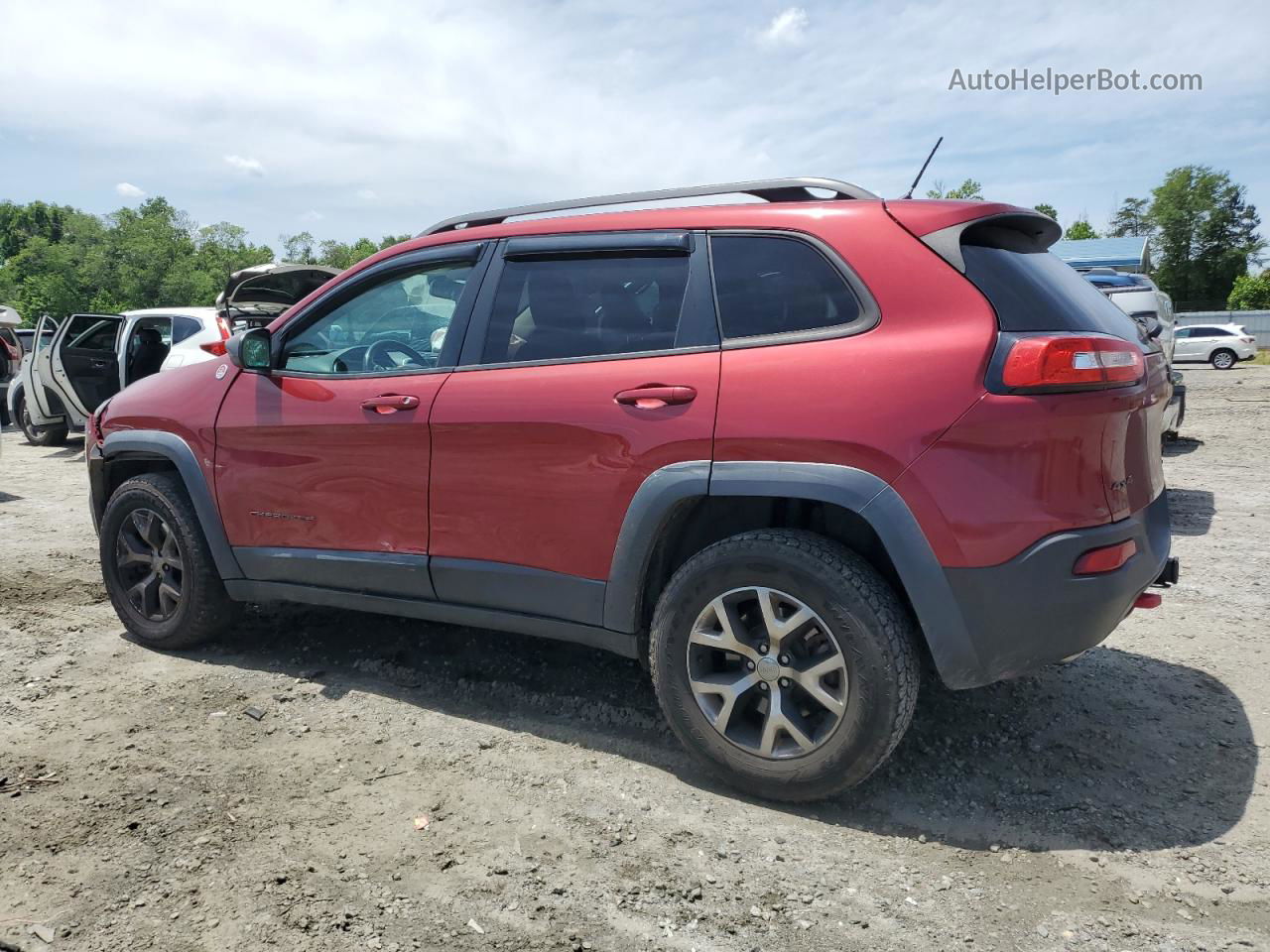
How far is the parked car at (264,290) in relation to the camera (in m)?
8.86

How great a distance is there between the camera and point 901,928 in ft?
7.64

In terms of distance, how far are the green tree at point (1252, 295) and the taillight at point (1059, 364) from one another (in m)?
56.8

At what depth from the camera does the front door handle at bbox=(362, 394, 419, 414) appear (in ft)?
11.5

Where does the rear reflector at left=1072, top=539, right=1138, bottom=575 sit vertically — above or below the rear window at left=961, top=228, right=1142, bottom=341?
below

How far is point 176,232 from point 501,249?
61202 mm

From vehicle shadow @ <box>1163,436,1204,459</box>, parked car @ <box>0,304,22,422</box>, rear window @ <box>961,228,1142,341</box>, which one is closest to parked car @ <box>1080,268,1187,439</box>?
vehicle shadow @ <box>1163,436,1204,459</box>

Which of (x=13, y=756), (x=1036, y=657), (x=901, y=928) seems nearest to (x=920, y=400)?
(x=1036, y=657)

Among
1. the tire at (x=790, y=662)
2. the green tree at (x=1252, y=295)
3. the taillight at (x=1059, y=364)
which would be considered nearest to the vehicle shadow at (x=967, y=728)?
the tire at (x=790, y=662)

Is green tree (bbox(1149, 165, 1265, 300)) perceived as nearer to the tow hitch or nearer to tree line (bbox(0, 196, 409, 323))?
tree line (bbox(0, 196, 409, 323))

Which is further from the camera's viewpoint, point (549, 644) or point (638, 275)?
point (549, 644)

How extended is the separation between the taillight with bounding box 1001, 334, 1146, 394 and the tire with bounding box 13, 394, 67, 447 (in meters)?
13.3

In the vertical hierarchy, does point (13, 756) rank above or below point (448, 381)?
below

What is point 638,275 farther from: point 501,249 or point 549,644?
point 549,644

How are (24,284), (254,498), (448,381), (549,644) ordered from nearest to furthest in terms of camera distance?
(448,381), (254,498), (549,644), (24,284)
